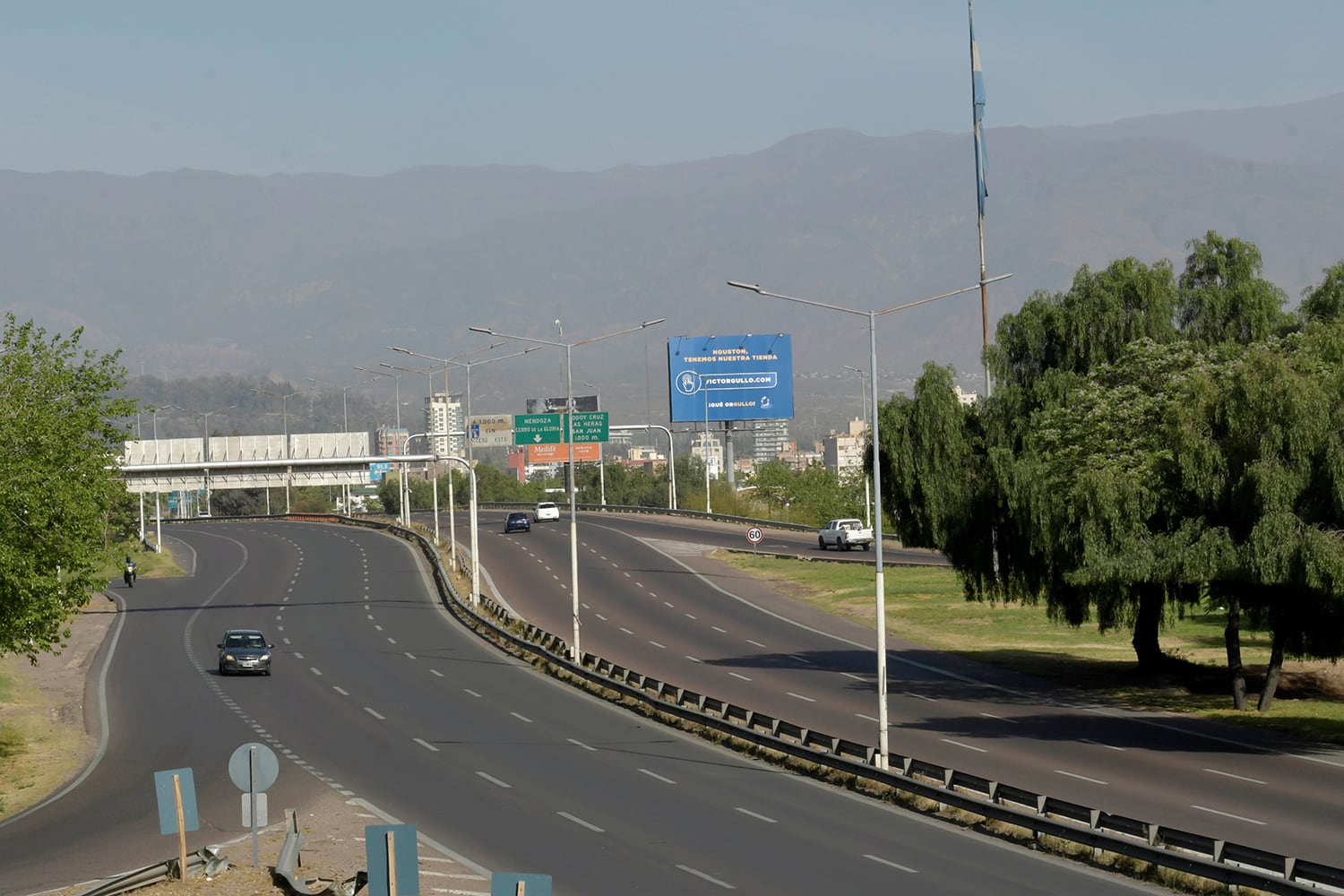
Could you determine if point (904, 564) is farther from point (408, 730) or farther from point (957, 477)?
point (408, 730)

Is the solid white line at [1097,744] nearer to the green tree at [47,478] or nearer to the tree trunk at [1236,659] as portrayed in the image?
the tree trunk at [1236,659]

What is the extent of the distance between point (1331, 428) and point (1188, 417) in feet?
12.3

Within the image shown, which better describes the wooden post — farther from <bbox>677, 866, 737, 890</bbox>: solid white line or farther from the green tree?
the green tree

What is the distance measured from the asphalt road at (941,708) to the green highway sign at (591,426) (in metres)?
7.37

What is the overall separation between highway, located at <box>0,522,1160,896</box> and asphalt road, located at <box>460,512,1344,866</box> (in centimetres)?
400

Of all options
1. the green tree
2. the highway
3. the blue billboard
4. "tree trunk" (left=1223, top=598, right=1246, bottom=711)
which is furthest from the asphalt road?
the blue billboard

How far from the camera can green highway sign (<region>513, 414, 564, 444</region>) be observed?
70000mm

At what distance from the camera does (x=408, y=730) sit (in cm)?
3900

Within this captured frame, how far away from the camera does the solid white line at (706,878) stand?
877 inches

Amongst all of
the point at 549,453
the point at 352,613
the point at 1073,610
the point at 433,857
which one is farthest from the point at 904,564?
the point at 433,857

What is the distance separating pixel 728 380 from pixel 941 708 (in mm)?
74308

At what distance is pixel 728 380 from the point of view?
115375 millimetres

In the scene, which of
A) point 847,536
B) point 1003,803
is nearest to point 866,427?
point 847,536

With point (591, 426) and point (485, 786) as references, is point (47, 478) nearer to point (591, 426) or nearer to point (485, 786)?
point (485, 786)
